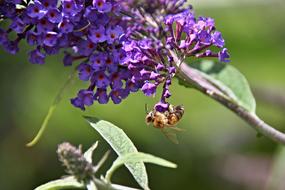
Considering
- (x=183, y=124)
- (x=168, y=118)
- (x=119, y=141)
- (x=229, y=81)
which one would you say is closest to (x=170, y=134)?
(x=168, y=118)

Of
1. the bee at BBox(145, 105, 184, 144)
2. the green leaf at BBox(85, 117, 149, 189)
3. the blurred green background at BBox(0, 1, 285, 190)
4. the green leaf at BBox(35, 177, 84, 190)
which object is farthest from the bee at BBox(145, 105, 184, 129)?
the blurred green background at BBox(0, 1, 285, 190)

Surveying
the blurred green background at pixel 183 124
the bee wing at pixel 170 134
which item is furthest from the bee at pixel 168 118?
the blurred green background at pixel 183 124

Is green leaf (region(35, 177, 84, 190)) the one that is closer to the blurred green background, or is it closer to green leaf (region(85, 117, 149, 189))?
green leaf (region(85, 117, 149, 189))

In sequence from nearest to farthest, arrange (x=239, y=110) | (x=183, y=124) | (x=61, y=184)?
(x=61, y=184), (x=239, y=110), (x=183, y=124)

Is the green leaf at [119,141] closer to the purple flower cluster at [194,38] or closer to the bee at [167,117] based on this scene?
the bee at [167,117]

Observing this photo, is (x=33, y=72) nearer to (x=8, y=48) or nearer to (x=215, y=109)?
(x=215, y=109)

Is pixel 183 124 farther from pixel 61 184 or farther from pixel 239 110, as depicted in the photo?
pixel 61 184
